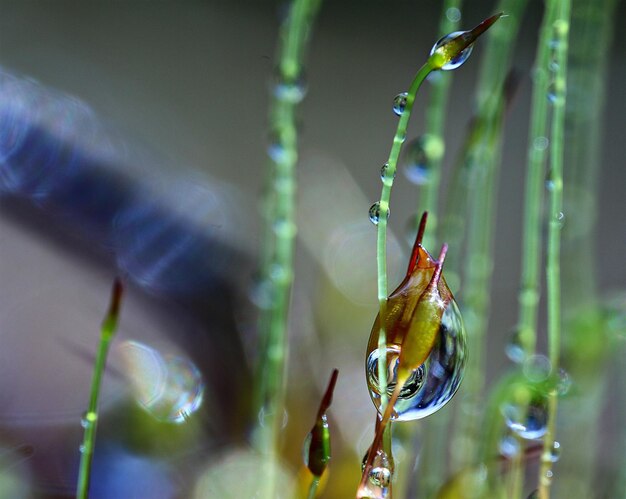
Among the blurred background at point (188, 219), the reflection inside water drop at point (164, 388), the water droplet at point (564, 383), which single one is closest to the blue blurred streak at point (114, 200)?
the blurred background at point (188, 219)

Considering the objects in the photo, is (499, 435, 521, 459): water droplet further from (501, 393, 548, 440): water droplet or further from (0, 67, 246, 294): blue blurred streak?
(0, 67, 246, 294): blue blurred streak

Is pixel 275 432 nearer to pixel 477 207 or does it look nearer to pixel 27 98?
pixel 477 207

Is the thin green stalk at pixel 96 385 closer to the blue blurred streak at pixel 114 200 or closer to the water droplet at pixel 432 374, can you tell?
the water droplet at pixel 432 374

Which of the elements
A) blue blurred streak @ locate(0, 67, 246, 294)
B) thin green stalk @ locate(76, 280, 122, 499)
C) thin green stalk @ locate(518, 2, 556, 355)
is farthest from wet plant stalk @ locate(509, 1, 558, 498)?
blue blurred streak @ locate(0, 67, 246, 294)

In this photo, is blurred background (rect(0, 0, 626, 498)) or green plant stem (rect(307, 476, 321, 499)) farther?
blurred background (rect(0, 0, 626, 498))

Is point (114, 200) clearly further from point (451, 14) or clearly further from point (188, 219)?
point (451, 14)

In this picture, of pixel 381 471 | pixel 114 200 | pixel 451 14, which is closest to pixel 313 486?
pixel 381 471
